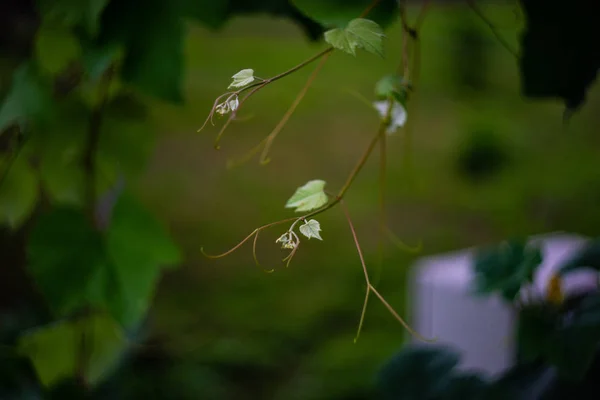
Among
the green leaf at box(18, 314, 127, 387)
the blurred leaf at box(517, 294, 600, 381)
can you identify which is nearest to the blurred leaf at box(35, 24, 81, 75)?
the green leaf at box(18, 314, 127, 387)

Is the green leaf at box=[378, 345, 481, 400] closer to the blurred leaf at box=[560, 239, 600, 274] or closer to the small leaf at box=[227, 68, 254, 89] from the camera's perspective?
the blurred leaf at box=[560, 239, 600, 274]

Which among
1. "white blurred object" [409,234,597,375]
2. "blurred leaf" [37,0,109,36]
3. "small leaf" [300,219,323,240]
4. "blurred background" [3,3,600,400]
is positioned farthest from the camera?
"blurred background" [3,3,600,400]

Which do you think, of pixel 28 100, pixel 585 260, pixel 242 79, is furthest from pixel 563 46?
pixel 28 100

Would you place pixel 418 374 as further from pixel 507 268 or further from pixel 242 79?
pixel 242 79

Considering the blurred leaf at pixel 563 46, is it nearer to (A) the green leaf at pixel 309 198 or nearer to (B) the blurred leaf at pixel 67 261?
(A) the green leaf at pixel 309 198

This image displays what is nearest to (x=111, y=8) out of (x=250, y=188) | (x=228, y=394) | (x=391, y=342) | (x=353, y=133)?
(x=228, y=394)

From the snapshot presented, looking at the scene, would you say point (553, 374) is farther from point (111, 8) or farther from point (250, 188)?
point (250, 188)
